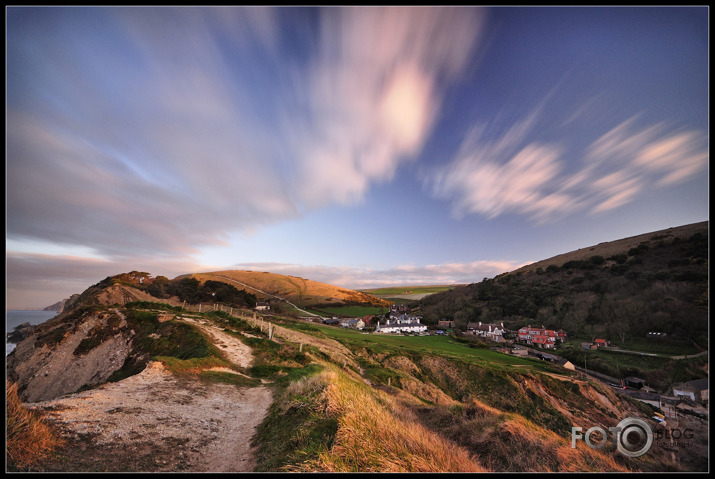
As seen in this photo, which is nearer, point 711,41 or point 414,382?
point 711,41

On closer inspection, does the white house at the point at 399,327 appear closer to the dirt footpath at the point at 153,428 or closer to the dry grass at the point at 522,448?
the dirt footpath at the point at 153,428

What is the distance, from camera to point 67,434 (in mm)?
6449

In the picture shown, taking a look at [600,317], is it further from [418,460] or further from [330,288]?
[418,460]

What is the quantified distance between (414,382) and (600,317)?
117073 mm

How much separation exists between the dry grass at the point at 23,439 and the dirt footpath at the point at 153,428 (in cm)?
32

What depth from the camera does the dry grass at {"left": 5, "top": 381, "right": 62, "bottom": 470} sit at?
488 cm

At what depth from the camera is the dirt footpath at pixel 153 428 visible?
20.7 feet

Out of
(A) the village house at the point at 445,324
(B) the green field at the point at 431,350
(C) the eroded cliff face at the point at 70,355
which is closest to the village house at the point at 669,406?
(B) the green field at the point at 431,350

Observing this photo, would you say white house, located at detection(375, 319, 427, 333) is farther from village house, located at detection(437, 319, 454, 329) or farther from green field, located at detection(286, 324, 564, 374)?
green field, located at detection(286, 324, 564, 374)

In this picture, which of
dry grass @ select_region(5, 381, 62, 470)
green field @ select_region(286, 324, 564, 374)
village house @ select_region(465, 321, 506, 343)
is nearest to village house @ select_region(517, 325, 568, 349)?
village house @ select_region(465, 321, 506, 343)

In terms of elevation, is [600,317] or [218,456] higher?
[218,456]

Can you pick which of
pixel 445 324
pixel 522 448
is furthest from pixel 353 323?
pixel 522 448

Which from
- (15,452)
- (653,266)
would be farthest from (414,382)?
(653,266)

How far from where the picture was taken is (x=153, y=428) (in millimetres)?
8250
